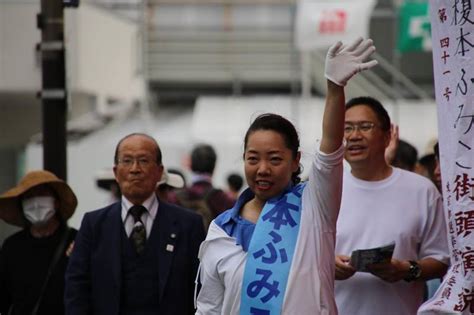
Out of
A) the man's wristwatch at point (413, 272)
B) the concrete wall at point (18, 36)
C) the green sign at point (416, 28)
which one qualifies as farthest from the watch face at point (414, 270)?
the green sign at point (416, 28)

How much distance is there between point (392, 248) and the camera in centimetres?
626

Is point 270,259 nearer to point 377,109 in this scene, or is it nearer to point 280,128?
point 280,128

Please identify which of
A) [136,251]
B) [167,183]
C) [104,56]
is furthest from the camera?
[104,56]

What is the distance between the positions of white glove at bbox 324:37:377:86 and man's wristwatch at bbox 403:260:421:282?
1.47 m

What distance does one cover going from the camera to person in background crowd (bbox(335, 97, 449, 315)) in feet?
21.5

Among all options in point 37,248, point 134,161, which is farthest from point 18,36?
point 134,161

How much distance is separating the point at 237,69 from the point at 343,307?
2022 cm

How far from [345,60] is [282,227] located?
76cm

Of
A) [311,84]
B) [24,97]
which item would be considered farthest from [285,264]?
[311,84]

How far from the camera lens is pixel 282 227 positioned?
18.2 feet

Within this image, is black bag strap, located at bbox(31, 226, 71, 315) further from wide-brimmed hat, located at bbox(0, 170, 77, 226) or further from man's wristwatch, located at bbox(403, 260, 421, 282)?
man's wristwatch, located at bbox(403, 260, 421, 282)

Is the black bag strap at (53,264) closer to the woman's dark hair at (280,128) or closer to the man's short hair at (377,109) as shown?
the man's short hair at (377,109)

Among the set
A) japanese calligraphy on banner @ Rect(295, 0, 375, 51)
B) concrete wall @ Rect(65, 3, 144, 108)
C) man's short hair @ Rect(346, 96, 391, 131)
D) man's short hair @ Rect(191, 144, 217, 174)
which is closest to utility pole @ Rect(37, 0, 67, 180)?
man's short hair @ Rect(191, 144, 217, 174)

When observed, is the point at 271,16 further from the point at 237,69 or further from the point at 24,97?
the point at 24,97
